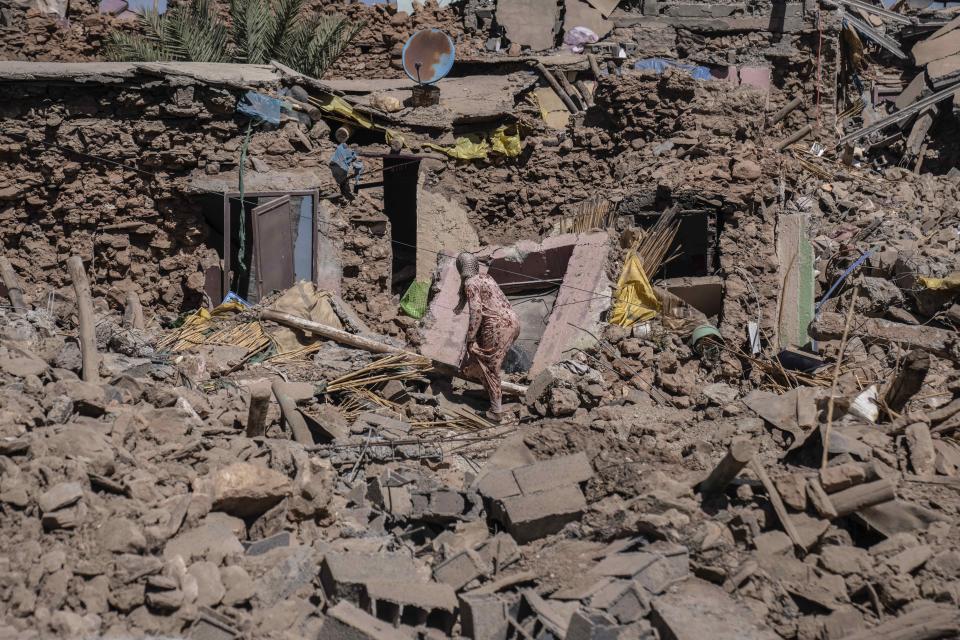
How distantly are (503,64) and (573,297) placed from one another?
5.62 meters

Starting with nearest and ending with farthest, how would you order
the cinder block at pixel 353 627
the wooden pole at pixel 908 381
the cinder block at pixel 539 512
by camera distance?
the cinder block at pixel 353 627, the cinder block at pixel 539 512, the wooden pole at pixel 908 381

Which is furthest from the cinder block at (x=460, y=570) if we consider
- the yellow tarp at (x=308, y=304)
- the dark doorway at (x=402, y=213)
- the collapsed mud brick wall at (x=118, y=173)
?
the dark doorway at (x=402, y=213)

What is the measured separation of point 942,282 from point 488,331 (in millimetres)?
4699

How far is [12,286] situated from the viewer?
9.45 m

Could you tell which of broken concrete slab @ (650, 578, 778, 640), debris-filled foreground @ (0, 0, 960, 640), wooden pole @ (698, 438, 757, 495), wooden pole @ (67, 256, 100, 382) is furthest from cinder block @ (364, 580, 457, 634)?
wooden pole @ (67, 256, 100, 382)

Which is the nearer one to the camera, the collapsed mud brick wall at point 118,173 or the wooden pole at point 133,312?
the wooden pole at point 133,312

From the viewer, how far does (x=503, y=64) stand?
14320mm

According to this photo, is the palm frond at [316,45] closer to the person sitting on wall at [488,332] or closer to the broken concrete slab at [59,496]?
the person sitting on wall at [488,332]

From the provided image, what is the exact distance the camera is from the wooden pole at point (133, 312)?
10114 millimetres

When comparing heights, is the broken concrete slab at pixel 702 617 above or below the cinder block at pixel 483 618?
above

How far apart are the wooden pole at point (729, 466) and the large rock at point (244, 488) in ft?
8.29

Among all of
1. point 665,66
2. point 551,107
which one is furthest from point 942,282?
point 665,66

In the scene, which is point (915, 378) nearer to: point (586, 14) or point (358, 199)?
point (358, 199)

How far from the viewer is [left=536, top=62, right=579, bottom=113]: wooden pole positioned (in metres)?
14.0
